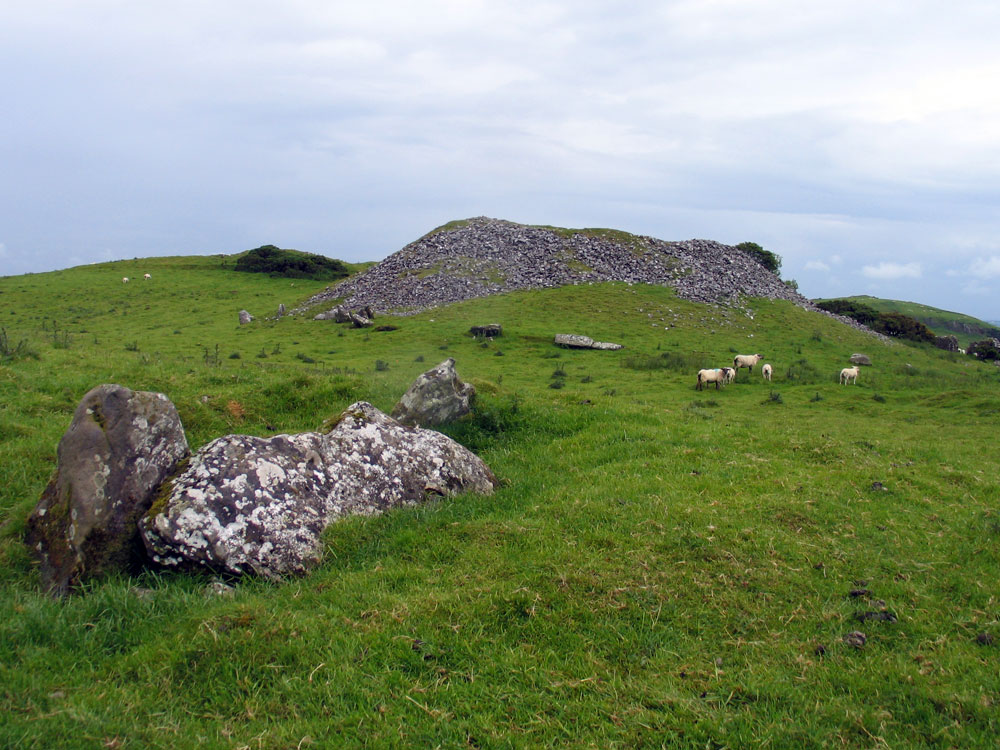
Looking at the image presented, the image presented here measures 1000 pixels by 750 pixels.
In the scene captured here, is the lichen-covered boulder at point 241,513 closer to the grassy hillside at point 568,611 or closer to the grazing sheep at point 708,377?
the grassy hillside at point 568,611

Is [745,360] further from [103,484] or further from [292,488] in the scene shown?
[103,484]

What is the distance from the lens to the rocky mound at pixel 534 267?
4881cm

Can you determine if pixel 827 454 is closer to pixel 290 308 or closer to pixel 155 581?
pixel 155 581

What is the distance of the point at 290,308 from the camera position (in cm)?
5006

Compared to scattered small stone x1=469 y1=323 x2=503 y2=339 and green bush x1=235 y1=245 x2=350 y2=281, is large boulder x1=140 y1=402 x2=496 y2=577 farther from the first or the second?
green bush x1=235 y1=245 x2=350 y2=281

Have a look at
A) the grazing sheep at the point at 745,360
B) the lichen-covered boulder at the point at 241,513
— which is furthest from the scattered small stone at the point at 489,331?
the lichen-covered boulder at the point at 241,513

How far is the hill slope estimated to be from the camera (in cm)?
4888

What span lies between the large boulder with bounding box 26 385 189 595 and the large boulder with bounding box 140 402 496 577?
1.19 feet

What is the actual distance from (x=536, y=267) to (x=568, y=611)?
156 feet

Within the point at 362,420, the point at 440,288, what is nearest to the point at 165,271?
the point at 440,288

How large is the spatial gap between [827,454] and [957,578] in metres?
4.71

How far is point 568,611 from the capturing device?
6.01m

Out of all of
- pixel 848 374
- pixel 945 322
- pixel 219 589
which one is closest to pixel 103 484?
pixel 219 589

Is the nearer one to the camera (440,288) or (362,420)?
(362,420)
